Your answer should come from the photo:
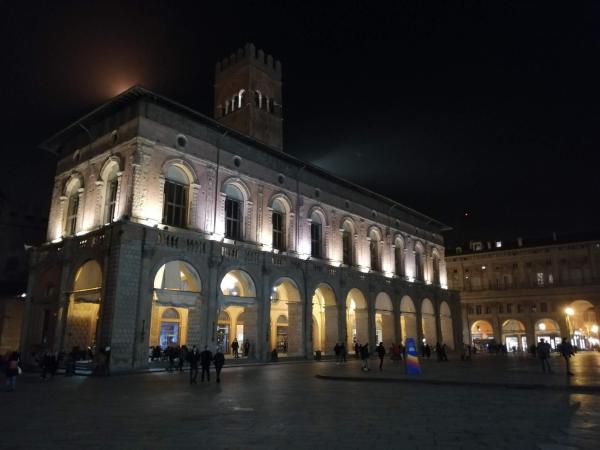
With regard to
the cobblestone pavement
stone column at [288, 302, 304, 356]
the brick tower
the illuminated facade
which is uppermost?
the brick tower

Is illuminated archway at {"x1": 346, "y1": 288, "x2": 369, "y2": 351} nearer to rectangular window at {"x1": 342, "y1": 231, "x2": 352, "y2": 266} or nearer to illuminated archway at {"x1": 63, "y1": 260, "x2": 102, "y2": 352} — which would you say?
rectangular window at {"x1": 342, "y1": 231, "x2": 352, "y2": 266}

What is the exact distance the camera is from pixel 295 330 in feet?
116

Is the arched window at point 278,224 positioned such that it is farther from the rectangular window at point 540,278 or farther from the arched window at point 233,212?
the rectangular window at point 540,278

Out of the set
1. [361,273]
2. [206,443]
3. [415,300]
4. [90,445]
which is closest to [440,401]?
[206,443]

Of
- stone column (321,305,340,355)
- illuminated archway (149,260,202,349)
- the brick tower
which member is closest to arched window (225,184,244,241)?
illuminated archway (149,260,202,349)

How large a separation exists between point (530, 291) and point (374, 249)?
124ft

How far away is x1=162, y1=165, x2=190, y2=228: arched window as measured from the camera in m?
29.1

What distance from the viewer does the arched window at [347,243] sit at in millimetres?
43688

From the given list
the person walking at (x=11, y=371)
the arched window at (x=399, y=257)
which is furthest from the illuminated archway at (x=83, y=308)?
the arched window at (x=399, y=257)

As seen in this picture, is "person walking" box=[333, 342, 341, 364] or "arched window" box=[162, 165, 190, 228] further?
"person walking" box=[333, 342, 341, 364]

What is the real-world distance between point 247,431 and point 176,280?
19.6m

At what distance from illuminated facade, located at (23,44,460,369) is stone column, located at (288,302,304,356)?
0.32 feet

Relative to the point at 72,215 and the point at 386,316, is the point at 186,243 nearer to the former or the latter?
the point at 72,215

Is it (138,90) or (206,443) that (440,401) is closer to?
(206,443)
